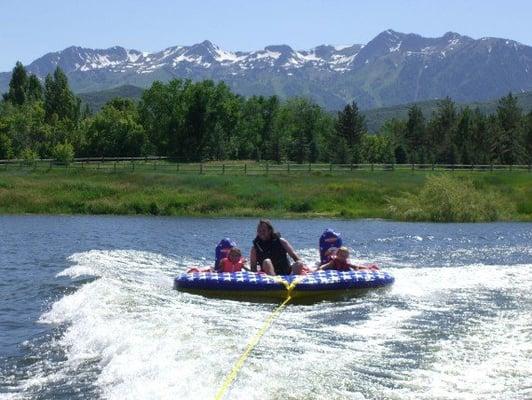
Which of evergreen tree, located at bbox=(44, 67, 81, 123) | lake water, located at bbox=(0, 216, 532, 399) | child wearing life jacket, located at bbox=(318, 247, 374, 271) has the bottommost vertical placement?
lake water, located at bbox=(0, 216, 532, 399)

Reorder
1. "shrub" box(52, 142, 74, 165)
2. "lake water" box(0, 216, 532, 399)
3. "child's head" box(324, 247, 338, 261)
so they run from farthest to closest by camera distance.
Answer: "shrub" box(52, 142, 74, 165)
"child's head" box(324, 247, 338, 261)
"lake water" box(0, 216, 532, 399)

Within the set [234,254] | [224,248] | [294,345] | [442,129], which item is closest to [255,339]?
[294,345]

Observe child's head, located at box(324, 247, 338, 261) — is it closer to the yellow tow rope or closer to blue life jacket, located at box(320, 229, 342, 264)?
blue life jacket, located at box(320, 229, 342, 264)

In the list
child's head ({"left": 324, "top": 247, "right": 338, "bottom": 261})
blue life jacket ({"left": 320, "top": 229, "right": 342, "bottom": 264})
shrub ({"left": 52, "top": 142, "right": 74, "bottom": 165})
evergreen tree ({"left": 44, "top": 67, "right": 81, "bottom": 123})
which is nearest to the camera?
child's head ({"left": 324, "top": 247, "right": 338, "bottom": 261})

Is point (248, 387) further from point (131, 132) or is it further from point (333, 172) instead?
point (131, 132)

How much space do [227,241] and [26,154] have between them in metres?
59.1

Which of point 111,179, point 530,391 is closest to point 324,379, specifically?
point 530,391

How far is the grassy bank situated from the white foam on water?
93.1ft

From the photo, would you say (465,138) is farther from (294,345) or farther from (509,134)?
(294,345)

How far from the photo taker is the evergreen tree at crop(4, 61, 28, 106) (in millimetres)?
107769

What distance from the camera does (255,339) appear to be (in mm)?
12750

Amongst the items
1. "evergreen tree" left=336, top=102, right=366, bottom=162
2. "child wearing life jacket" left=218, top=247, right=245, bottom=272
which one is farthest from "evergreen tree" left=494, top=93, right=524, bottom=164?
"child wearing life jacket" left=218, top=247, right=245, bottom=272

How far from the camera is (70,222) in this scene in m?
41.7

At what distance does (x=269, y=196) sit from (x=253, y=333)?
3764 cm
